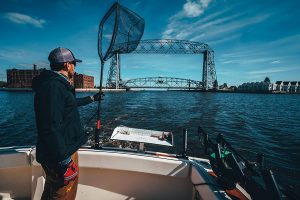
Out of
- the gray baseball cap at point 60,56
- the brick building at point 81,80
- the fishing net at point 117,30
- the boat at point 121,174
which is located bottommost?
the boat at point 121,174

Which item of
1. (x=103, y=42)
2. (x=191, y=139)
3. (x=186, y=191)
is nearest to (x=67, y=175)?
(x=186, y=191)

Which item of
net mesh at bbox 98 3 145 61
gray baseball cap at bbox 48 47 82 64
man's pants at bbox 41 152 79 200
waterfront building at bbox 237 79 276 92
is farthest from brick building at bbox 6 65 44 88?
waterfront building at bbox 237 79 276 92

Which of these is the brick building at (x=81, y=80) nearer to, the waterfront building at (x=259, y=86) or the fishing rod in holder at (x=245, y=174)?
the waterfront building at (x=259, y=86)

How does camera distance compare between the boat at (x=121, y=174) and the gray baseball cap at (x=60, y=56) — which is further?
the boat at (x=121, y=174)

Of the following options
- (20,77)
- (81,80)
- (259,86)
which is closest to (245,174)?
(81,80)

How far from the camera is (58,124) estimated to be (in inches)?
75.2

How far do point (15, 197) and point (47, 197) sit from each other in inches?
60.2

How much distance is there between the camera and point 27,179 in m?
3.27

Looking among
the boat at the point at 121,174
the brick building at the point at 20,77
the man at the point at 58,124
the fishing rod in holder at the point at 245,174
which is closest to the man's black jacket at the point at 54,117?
the man at the point at 58,124

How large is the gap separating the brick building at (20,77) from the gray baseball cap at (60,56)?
11506 cm

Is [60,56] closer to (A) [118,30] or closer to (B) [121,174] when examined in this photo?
(A) [118,30]

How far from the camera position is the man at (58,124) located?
1.88 m

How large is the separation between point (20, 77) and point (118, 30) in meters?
119

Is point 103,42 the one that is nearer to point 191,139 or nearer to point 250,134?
point 191,139
